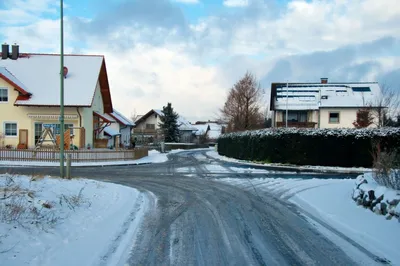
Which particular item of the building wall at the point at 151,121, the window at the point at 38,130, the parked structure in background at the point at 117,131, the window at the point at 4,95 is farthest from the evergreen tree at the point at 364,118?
the building wall at the point at 151,121

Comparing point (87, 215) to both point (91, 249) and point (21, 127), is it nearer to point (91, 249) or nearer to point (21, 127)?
point (91, 249)

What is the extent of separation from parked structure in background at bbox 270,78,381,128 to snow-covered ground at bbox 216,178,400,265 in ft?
105

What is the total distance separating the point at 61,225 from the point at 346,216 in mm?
6467

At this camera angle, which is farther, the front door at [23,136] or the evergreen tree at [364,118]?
the evergreen tree at [364,118]

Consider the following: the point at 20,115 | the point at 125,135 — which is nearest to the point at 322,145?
the point at 20,115

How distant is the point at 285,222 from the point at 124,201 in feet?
15.6

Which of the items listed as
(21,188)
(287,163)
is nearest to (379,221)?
(21,188)

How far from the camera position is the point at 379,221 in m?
8.00

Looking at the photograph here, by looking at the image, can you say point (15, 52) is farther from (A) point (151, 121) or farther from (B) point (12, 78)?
(A) point (151, 121)

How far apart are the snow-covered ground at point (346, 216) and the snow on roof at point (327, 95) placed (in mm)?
33093

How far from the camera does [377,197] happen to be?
28.6ft

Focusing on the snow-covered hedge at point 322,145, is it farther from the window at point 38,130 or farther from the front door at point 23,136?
the front door at point 23,136

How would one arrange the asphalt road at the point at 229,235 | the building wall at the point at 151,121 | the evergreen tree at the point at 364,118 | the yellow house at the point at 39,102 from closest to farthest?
1. the asphalt road at the point at 229,235
2. the yellow house at the point at 39,102
3. the evergreen tree at the point at 364,118
4. the building wall at the point at 151,121

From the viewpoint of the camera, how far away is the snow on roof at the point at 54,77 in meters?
32.7
